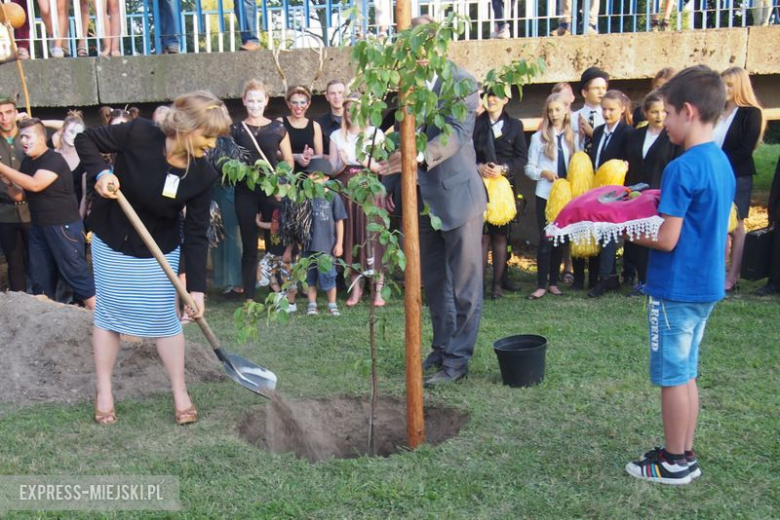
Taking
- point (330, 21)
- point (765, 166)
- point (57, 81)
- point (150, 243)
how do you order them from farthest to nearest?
point (765, 166) < point (330, 21) < point (57, 81) < point (150, 243)

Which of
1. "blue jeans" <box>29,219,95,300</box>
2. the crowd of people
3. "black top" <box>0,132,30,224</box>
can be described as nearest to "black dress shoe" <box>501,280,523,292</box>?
the crowd of people

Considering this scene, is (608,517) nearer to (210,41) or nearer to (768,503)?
(768,503)

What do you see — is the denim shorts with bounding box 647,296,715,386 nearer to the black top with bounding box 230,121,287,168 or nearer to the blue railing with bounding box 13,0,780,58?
the black top with bounding box 230,121,287,168

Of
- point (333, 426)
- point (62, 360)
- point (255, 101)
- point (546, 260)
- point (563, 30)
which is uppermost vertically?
point (563, 30)

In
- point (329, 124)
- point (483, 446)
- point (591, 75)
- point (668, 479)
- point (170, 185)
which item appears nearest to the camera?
point (668, 479)

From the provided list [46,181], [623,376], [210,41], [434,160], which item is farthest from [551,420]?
[210,41]

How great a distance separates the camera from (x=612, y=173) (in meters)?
7.81

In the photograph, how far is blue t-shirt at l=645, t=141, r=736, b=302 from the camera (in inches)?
Answer: 140

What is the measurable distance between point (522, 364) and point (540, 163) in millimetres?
3663

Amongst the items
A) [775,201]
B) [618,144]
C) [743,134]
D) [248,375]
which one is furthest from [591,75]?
[248,375]

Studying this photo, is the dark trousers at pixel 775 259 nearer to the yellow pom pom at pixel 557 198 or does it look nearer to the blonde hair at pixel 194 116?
the yellow pom pom at pixel 557 198

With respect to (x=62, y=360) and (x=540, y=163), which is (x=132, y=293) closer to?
(x=62, y=360)

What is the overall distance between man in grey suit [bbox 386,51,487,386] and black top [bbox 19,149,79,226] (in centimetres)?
373

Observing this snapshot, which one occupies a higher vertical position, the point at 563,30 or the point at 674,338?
the point at 563,30
